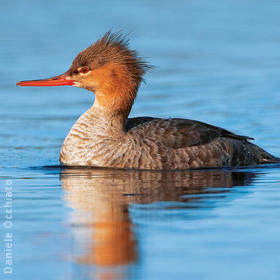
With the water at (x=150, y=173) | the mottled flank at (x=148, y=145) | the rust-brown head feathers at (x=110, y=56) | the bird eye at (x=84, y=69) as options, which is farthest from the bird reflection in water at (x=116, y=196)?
the rust-brown head feathers at (x=110, y=56)

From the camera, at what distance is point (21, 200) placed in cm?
887

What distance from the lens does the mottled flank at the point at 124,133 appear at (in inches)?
425

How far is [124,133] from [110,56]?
1153mm

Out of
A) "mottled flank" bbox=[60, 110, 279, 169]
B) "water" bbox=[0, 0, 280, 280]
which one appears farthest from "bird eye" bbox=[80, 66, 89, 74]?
"water" bbox=[0, 0, 280, 280]

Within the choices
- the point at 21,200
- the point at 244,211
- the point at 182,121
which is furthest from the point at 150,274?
the point at 182,121

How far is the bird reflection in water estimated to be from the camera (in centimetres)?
696

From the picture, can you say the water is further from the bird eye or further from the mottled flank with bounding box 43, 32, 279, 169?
the bird eye

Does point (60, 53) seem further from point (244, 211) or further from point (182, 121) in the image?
point (244, 211)

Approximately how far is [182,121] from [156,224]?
12.7ft

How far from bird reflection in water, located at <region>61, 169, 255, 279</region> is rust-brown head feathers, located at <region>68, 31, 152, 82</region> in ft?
5.27

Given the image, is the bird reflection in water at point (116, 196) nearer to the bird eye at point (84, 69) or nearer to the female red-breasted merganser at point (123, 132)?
the female red-breasted merganser at point (123, 132)

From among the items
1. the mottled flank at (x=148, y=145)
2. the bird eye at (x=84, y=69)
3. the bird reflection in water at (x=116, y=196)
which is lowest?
the bird reflection in water at (x=116, y=196)

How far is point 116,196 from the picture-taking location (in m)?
8.95

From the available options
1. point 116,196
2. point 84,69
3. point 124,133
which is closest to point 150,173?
point 124,133
